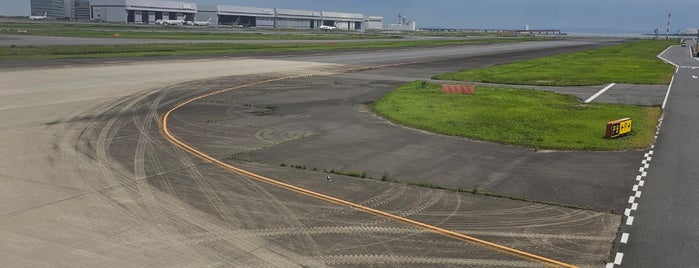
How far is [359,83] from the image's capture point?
A: 47.1 metres

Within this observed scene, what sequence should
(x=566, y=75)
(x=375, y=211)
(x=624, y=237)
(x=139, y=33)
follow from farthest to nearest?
(x=139, y=33)
(x=566, y=75)
(x=375, y=211)
(x=624, y=237)

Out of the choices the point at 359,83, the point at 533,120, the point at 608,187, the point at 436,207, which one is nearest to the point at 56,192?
the point at 436,207

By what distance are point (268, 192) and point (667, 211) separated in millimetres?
10963

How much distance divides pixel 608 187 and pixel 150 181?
46.2 ft

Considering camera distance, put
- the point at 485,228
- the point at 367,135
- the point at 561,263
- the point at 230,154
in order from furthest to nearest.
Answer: the point at 367,135
the point at 230,154
the point at 485,228
the point at 561,263

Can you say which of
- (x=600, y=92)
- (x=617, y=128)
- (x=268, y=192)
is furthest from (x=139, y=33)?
(x=268, y=192)

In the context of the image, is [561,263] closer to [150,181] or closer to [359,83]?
[150,181]

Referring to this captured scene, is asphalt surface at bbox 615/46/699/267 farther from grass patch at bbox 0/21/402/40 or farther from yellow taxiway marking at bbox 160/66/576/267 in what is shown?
grass patch at bbox 0/21/402/40

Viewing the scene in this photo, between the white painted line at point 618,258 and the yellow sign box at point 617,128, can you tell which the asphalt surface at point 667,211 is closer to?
the white painted line at point 618,258

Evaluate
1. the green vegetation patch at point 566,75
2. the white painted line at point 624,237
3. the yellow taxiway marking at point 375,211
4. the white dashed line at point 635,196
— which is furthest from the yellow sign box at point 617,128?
the green vegetation patch at point 566,75

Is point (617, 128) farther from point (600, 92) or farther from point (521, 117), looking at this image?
point (600, 92)

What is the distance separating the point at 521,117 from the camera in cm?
2983

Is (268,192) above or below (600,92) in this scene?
below

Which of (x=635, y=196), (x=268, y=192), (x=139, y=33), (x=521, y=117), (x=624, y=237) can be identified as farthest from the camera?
(x=139, y=33)
